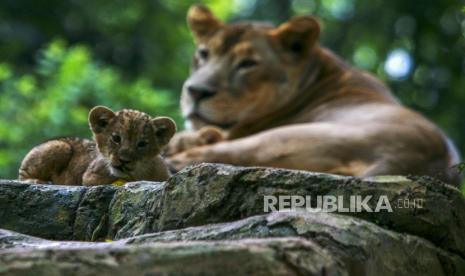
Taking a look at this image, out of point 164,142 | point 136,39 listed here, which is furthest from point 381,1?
point 164,142

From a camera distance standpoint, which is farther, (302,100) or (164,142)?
(302,100)

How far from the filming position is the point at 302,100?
40.8 feet

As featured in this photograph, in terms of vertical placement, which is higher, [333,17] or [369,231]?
[333,17]

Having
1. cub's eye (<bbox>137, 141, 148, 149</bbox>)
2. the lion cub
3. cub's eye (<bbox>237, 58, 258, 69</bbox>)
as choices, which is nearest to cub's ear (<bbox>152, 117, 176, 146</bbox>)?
the lion cub

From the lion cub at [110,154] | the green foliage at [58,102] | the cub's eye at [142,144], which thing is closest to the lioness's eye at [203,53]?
the green foliage at [58,102]

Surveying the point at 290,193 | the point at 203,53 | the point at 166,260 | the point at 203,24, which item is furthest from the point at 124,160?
the point at 203,24

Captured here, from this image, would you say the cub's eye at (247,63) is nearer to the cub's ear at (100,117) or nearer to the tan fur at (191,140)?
the tan fur at (191,140)

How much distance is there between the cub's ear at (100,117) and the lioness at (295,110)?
10.5 feet

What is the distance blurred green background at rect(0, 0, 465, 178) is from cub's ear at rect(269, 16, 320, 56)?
1444 mm

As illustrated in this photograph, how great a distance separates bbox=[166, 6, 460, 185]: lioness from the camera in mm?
10172

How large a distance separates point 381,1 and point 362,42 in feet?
2.76

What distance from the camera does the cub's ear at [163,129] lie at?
7020 millimetres

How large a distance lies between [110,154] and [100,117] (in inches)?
11.0

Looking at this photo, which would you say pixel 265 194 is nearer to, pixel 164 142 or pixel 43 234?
pixel 43 234
